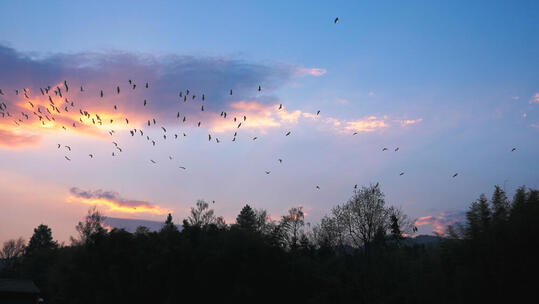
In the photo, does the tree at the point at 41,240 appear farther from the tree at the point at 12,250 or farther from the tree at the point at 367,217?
the tree at the point at 367,217

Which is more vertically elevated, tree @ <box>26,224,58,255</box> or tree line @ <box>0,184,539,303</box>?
tree @ <box>26,224,58,255</box>

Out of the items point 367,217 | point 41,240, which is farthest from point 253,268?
point 41,240

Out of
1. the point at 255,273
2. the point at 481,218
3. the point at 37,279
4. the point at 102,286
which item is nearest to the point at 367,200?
the point at 255,273

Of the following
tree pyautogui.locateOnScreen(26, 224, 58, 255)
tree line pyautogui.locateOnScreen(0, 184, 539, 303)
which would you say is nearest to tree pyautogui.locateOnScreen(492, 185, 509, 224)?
tree line pyautogui.locateOnScreen(0, 184, 539, 303)

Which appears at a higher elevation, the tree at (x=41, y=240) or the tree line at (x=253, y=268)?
the tree at (x=41, y=240)

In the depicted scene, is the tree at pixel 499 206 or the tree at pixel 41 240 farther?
the tree at pixel 41 240

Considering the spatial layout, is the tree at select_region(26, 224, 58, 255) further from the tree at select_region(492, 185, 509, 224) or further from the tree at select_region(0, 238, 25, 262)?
the tree at select_region(492, 185, 509, 224)

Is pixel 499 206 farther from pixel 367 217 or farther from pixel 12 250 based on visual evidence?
pixel 12 250

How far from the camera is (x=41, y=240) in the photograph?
90688 mm

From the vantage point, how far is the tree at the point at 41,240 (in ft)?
293

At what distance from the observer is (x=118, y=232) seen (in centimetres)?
3406

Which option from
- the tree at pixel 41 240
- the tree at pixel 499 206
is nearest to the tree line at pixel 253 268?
the tree at pixel 499 206

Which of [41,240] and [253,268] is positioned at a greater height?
[41,240]

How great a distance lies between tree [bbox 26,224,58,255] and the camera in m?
89.4
